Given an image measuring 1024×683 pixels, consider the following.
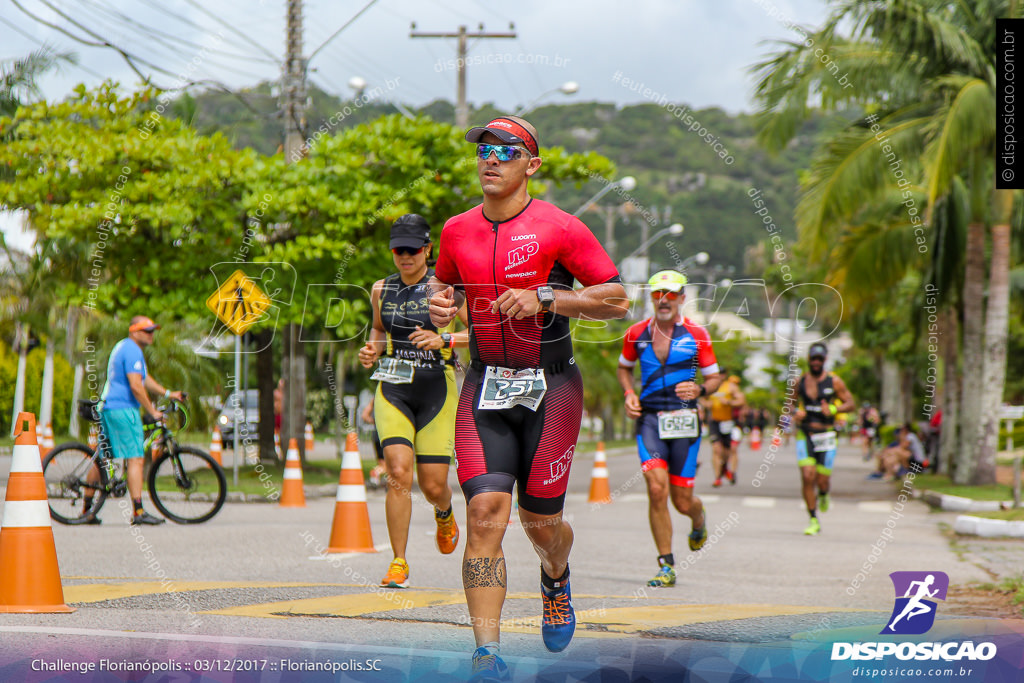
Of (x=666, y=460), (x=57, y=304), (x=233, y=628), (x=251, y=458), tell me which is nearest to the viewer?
(x=233, y=628)

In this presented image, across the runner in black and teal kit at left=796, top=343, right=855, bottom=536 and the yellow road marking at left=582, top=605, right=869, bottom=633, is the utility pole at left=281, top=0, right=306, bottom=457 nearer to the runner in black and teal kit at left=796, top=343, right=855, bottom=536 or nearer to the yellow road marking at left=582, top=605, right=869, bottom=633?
the runner in black and teal kit at left=796, top=343, right=855, bottom=536

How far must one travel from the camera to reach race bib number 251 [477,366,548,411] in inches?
176

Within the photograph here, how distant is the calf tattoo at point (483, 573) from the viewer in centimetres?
427

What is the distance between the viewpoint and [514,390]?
4.48 m

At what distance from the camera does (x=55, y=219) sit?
47.7 ft

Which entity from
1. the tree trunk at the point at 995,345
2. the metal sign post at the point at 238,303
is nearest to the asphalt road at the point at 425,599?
the metal sign post at the point at 238,303

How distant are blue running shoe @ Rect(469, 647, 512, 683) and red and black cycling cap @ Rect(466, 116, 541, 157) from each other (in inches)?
73.3

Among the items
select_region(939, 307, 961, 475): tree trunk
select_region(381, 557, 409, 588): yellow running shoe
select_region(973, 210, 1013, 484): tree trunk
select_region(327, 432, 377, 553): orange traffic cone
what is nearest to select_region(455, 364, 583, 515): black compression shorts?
select_region(381, 557, 409, 588): yellow running shoe

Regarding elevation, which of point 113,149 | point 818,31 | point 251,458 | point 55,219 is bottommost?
point 251,458

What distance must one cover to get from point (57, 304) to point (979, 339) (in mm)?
13985

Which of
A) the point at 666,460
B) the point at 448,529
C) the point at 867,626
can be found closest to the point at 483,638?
the point at 867,626

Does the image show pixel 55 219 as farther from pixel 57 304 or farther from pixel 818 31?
pixel 818 31

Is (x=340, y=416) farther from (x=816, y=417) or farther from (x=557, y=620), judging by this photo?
(x=557, y=620)

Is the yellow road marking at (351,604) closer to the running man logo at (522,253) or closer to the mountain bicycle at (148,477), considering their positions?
the running man logo at (522,253)
